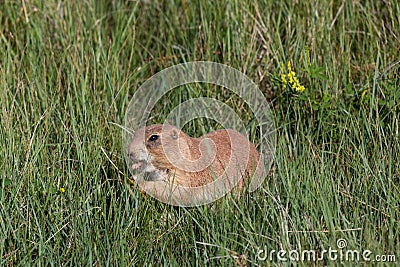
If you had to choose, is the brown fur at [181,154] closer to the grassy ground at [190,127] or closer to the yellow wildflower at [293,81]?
the grassy ground at [190,127]

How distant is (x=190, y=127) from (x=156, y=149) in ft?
1.93

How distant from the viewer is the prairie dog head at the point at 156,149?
295 cm

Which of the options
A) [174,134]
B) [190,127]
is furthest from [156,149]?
[190,127]

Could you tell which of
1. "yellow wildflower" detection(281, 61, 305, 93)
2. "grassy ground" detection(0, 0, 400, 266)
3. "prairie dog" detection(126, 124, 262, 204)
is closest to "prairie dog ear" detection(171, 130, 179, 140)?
"prairie dog" detection(126, 124, 262, 204)

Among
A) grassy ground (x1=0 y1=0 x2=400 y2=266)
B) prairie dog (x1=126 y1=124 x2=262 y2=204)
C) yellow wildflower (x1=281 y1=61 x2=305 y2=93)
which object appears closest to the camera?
grassy ground (x1=0 y1=0 x2=400 y2=266)

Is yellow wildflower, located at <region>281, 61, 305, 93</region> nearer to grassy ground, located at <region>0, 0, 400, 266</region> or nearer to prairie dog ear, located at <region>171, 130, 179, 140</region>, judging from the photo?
grassy ground, located at <region>0, 0, 400, 266</region>

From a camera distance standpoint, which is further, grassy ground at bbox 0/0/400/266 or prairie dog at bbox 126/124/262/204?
prairie dog at bbox 126/124/262/204

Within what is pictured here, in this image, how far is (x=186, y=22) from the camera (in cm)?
A: 440

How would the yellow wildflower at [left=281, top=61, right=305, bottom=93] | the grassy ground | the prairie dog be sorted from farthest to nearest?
the yellow wildflower at [left=281, top=61, right=305, bottom=93] < the prairie dog < the grassy ground

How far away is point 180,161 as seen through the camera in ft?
9.78

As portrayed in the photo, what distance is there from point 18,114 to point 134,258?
1317mm

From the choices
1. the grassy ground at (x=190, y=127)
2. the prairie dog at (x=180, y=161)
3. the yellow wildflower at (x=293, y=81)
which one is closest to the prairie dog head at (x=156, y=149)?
the prairie dog at (x=180, y=161)

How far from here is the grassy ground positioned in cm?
263

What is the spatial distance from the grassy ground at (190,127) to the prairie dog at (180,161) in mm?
121
